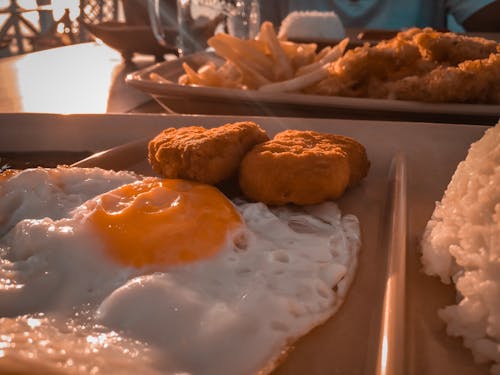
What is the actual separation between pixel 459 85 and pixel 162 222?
1.13 m

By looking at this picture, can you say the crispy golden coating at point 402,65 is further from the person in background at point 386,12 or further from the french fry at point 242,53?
the person in background at point 386,12

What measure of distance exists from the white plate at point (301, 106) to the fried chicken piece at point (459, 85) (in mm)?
52

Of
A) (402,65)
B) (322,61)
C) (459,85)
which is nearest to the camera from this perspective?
(459,85)

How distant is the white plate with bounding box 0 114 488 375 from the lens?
0.64 m

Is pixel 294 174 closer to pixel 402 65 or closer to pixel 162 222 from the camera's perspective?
pixel 162 222

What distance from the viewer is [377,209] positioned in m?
1.07

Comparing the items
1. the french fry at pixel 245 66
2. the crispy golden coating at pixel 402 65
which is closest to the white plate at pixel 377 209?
the crispy golden coating at pixel 402 65

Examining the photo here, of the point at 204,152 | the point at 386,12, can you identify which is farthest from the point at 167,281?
the point at 386,12

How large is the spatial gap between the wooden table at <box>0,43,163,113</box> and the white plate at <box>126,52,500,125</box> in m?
0.32

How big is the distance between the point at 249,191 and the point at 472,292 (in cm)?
51

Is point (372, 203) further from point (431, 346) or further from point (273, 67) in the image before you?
point (273, 67)

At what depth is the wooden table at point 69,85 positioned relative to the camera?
2107 mm

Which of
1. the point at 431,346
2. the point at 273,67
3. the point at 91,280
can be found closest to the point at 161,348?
the point at 91,280

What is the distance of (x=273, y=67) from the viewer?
195 cm
